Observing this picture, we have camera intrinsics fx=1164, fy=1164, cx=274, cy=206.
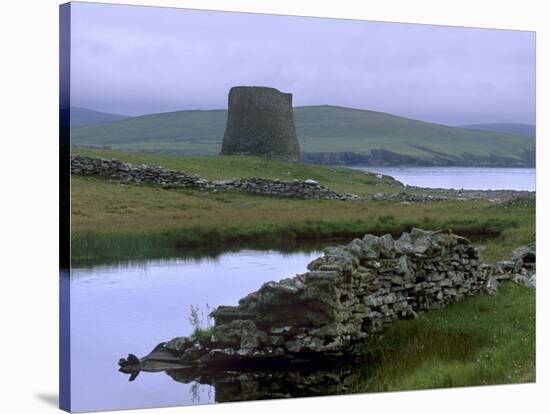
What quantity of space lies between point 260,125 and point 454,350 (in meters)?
4.28

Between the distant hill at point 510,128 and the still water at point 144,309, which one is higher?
the distant hill at point 510,128

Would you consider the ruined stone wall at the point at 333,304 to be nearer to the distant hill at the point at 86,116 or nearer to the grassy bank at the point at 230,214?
the grassy bank at the point at 230,214

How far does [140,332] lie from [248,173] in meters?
2.99

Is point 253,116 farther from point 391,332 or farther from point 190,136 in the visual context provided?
point 391,332

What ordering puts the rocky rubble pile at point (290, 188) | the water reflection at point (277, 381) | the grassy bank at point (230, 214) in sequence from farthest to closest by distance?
1. the rocky rubble pile at point (290, 188)
2. the water reflection at point (277, 381)
3. the grassy bank at point (230, 214)

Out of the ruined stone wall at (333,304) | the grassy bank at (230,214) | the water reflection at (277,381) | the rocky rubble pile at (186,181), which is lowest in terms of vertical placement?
the water reflection at (277,381)

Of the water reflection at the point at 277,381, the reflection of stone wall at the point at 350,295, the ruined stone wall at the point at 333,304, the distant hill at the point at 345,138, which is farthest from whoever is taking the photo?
the distant hill at the point at 345,138

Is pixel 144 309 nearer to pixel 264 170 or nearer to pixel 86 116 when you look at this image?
pixel 86 116

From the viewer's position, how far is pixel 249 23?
15.6m

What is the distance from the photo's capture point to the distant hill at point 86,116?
14.3 m

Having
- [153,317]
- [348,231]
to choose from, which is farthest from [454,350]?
[153,317]

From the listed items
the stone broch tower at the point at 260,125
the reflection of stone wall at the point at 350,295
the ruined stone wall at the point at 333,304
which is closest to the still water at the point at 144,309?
the ruined stone wall at the point at 333,304

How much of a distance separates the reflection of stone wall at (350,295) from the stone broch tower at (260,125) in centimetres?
169

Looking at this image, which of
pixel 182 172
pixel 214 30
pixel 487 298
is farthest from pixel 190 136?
pixel 487 298
